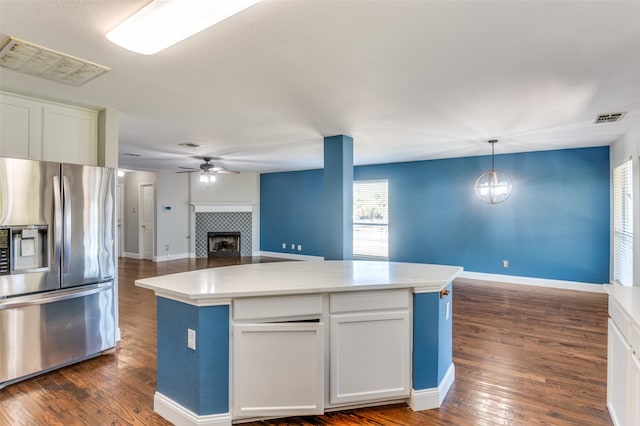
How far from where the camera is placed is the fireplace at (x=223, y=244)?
929 centimetres

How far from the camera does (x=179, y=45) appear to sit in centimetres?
206

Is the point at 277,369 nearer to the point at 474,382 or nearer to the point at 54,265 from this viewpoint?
the point at 474,382

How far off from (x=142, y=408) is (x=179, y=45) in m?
2.44

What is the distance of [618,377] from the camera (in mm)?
2033

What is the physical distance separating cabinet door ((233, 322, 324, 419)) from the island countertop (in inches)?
9.4

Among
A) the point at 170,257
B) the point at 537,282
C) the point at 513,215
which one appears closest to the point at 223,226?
the point at 170,257

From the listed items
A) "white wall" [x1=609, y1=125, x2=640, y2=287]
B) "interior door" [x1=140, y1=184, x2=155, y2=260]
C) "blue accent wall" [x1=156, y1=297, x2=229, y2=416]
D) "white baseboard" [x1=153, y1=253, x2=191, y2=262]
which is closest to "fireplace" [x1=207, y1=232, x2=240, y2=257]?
"white baseboard" [x1=153, y1=253, x2=191, y2=262]

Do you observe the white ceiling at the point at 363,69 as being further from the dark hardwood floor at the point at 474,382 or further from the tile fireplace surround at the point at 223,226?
the tile fireplace surround at the point at 223,226

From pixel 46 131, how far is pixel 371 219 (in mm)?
6086

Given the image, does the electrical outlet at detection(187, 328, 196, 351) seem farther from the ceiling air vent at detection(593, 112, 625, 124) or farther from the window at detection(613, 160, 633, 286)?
the window at detection(613, 160, 633, 286)

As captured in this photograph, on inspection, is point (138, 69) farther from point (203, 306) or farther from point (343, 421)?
point (343, 421)

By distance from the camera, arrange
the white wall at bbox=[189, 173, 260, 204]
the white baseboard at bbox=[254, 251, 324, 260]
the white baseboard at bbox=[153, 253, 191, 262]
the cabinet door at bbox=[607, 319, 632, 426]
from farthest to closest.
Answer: the white wall at bbox=[189, 173, 260, 204] < the white baseboard at bbox=[254, 251, 324, 260] < the white baseboard at bbox=[153, 253, 191, 262] < the cabinet door at bbox=[607, 319, 632, 426]

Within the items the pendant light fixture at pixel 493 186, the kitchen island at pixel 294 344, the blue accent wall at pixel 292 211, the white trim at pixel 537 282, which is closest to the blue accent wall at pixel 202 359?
the kitchen island at pixel 294 344

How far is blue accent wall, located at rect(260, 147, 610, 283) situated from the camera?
554 centimetres
